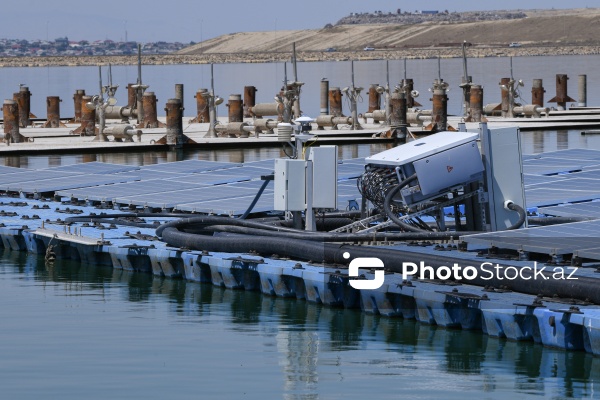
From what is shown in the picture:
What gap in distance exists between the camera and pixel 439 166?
21266 mm

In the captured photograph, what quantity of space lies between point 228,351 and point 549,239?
4.67 m

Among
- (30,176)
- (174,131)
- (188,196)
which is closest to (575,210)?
(188,196)

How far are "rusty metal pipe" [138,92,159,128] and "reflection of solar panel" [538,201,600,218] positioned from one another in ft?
106

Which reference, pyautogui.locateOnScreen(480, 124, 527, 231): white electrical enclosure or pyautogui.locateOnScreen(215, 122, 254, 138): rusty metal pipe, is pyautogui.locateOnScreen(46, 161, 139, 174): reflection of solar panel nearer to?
pyautogui.locateOnScreen(480, 124, 527, 231): white electrical enclosure

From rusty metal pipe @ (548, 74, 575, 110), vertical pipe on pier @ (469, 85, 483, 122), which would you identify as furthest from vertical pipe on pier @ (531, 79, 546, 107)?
vertical pipe on pier @ (469, 85, 483, 122)

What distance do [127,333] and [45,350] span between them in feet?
4.51

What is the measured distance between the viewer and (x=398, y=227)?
22.3 m

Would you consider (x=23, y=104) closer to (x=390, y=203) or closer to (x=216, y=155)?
(x=216, y=155)

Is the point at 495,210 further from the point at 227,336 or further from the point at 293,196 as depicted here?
the point at 227,336

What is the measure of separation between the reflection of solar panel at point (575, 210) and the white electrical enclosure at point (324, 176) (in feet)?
13.3

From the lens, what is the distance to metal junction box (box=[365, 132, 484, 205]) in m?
21.2

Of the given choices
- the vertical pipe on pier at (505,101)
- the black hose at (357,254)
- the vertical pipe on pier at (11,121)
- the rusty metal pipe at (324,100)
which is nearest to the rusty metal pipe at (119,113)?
the vertical pipe on pier at (11,121)

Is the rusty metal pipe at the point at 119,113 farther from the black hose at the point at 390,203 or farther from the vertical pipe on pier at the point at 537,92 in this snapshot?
the black hose at the point at 390,203

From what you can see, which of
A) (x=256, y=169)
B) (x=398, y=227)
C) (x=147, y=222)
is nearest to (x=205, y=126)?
(x=256, y=169)
